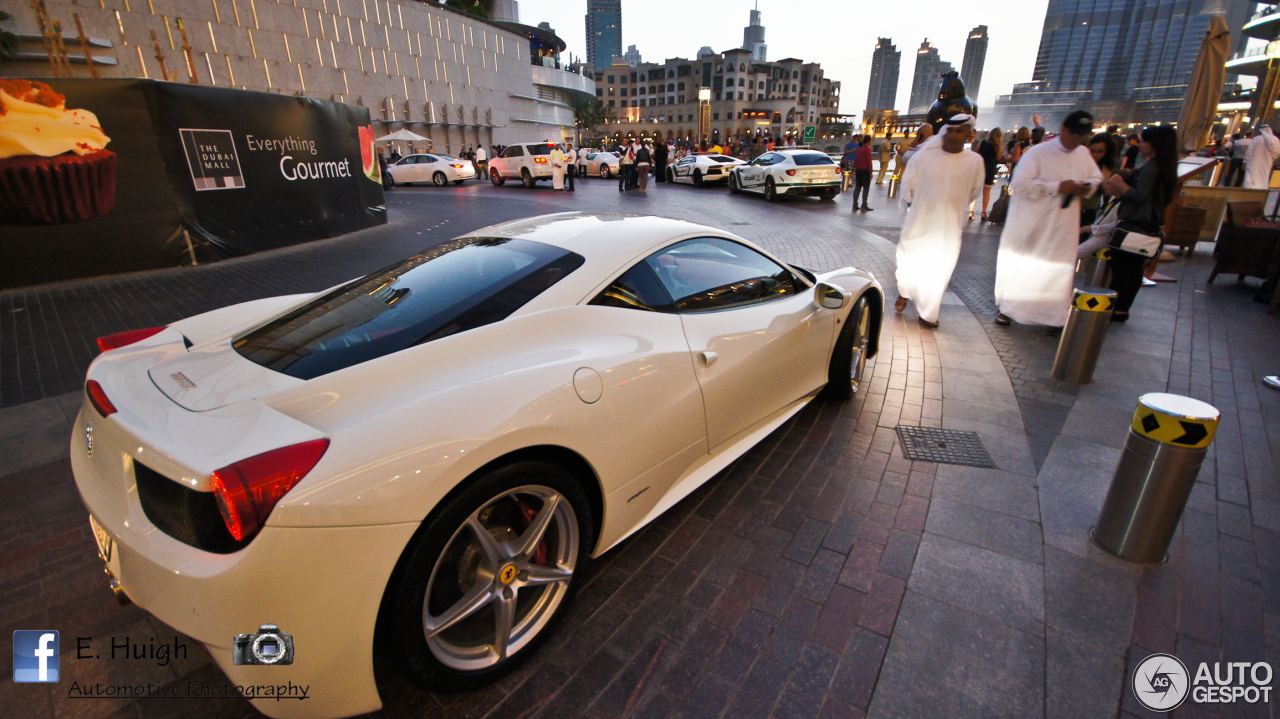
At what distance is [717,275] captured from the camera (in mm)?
2963

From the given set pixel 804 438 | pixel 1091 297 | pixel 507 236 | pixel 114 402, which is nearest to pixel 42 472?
pixel 114 402

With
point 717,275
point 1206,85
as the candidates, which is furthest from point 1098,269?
point 717,275

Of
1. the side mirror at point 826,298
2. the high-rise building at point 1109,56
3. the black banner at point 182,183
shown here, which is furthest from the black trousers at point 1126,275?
the high-rise building at point 1109,56

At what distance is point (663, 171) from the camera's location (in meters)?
24.7

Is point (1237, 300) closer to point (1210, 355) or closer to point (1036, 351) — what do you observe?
point (1210, 355)

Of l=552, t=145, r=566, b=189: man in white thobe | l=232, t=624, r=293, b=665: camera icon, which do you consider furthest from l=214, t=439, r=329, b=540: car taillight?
l=552, t=145, r=566, b=189: man in white thobe

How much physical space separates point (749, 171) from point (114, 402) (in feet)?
61.2

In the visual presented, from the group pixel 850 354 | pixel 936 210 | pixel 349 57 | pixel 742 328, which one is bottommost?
pixel 850 354

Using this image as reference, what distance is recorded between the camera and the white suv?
22609 millimetres

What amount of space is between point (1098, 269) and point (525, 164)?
20641 millimetres

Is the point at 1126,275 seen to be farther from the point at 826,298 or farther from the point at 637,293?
the point at 637,293

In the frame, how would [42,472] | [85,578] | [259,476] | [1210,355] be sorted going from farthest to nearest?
[1210,355]
[42,472]
[85,578]
[259,476]

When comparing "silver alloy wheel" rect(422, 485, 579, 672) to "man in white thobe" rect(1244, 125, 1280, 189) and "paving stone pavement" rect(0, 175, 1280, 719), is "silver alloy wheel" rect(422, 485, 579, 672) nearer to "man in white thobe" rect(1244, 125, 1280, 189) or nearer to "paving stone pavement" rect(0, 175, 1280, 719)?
"paving stone pavement" rect(0, 175, 1280, 719)

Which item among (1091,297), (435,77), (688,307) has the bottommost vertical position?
(1091,297)
